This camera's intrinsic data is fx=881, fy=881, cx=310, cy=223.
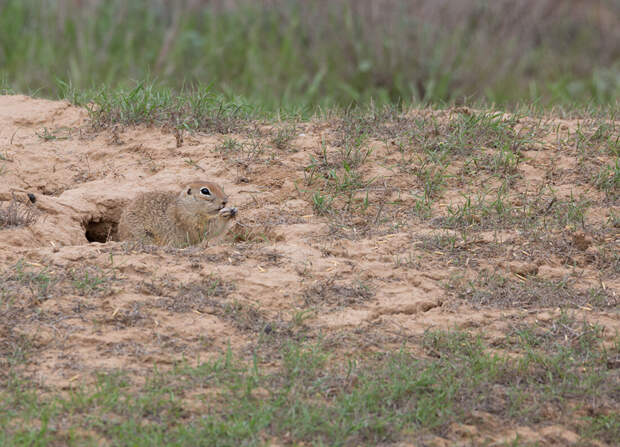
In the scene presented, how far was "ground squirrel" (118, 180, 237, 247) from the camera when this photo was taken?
5566 millimetres

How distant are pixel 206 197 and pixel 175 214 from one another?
337 mm

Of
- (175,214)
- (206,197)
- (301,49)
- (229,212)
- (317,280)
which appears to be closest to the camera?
(317,280)

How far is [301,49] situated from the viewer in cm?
1038

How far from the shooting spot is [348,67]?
10055 mm

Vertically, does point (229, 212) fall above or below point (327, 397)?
below

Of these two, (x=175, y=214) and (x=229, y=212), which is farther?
(x=175, y=214)

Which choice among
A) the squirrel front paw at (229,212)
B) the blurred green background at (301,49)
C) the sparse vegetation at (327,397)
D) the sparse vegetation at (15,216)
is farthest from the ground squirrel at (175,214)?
the blurred green background at (301,49)

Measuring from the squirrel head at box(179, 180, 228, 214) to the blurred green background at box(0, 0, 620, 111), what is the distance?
354cm

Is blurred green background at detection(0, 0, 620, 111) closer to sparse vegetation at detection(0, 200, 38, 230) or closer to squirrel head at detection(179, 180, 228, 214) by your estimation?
squirrel head at detection(179, 180, 228, 214)

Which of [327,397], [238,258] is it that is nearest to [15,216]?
[238,258]

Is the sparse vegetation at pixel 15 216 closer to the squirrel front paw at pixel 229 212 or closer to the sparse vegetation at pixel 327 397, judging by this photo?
the squirrel front paw at pixel 229 212

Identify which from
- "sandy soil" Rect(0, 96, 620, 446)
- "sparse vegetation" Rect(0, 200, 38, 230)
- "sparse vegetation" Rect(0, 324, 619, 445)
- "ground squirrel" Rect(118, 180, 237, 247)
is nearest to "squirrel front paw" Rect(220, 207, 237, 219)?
"ground squirrel" Rect(118, 180, 237, 247)

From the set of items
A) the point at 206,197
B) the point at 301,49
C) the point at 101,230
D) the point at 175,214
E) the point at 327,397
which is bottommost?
the point at 301,49

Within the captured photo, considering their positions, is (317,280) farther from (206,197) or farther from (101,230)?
(101,230)
